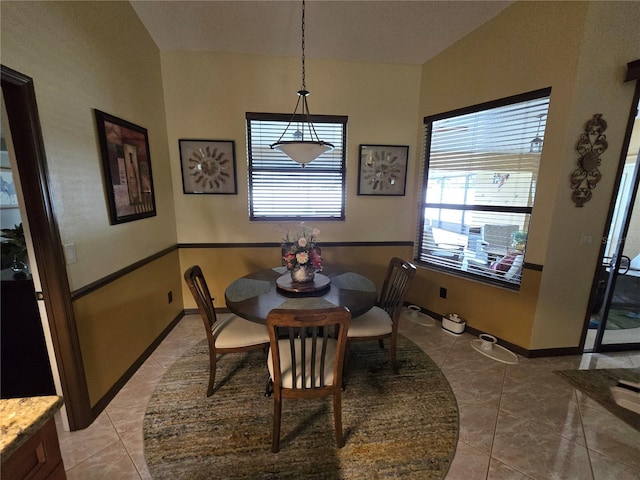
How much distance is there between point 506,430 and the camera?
1813 mm

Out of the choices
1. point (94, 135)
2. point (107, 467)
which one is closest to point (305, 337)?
point (107, 467)

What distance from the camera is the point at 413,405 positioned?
2.01 m

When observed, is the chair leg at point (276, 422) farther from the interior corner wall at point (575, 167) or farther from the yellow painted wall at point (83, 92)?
the interior corner wall at point (575, 167)

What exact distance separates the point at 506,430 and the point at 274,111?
11.4 ft

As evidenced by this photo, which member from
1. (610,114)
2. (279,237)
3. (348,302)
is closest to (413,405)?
(348,302)

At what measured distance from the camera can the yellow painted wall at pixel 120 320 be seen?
1.87 meters

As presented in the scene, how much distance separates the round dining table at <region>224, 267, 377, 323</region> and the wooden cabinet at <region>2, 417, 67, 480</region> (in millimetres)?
1032

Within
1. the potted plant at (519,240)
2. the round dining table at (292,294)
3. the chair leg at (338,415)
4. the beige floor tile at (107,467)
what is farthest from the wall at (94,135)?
the potted plant at (519,240)

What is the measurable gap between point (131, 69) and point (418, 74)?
2962 mm

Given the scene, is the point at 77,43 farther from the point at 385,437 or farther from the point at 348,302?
the point at 385,437

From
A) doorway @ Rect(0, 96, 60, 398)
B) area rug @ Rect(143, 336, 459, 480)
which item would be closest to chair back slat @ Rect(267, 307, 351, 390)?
area rug @ Rect(143, 336, 459, 480)

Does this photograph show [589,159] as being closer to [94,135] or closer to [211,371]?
[211,371]

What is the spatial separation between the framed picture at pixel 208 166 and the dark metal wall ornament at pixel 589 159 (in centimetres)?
326

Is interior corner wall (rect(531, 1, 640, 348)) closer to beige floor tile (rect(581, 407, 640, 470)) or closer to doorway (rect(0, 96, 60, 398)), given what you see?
beige floor tile (rect(581, 407, 640, 470))
